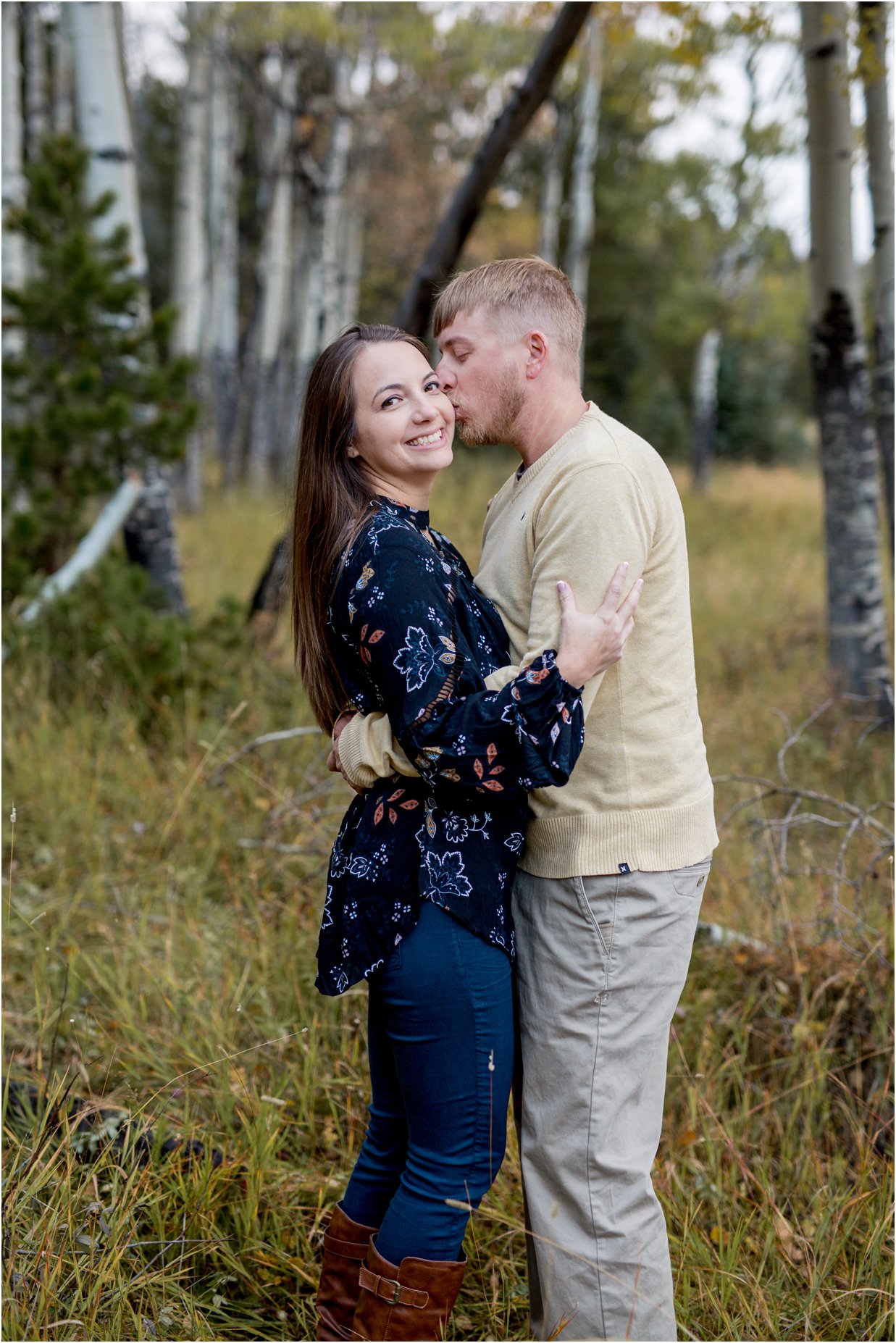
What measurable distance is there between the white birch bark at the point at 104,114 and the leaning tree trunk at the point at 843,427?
11.4ft

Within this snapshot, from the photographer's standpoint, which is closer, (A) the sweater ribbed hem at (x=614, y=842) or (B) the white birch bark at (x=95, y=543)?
(A) the sweater ribbed hem at (x=614, y=842)

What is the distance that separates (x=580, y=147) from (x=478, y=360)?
1285cm

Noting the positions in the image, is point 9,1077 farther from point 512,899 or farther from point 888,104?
point 888,104

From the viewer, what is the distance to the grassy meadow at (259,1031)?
84.0 inches

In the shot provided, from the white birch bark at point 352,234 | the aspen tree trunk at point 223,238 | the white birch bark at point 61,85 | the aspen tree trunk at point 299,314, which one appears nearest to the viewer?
the white birch bark at point 61,85

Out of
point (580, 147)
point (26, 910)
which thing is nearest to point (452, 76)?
point (580, 147)

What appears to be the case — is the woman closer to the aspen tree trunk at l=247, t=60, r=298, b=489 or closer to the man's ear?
the man's ear

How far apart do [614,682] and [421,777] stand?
1.22 ft

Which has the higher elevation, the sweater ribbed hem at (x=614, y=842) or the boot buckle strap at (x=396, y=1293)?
the sweater ribbed hem at (x=614, y=842)

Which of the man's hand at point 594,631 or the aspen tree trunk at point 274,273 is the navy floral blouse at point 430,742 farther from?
the aspen tree trunk at point 274,273

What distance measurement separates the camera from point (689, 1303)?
2.12 meters

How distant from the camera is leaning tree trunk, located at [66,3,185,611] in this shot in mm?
5398

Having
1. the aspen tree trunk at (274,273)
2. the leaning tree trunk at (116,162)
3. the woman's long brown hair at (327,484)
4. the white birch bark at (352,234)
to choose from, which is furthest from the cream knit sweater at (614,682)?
the white birch bark at (352,234)

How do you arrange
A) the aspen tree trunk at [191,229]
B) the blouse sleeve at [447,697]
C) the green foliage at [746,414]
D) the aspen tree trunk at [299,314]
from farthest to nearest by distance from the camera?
1. the green foliage at [746,414]
2. the aspen tree trunk at [299,314]
3. the aspen tree trunk at [191,229]
4. the blouse sleeve at [447,697]
